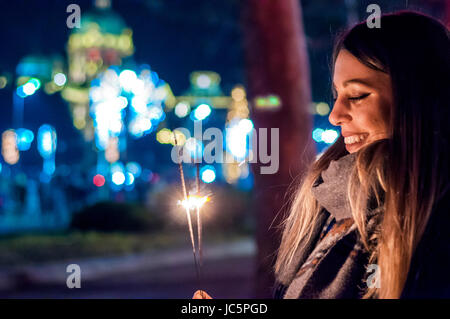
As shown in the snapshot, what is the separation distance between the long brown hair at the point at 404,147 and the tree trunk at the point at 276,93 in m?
2.77

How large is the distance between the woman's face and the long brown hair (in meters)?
0.04

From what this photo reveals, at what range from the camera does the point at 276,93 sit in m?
4.74

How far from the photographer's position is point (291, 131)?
4.75m

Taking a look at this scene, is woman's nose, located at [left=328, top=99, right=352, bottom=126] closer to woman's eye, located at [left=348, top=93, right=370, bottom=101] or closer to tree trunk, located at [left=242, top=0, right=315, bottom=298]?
woman's eye, located at [left=348, top=93, right=370, bottom=101]

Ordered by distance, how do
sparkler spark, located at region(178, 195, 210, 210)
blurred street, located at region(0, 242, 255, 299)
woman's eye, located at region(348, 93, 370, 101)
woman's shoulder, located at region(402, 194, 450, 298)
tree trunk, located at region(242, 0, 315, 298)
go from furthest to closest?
1. blurred street, located at region(0, 242, 255, 299)
2. tree trunk, located at region(242, 0, 315, 298)
3. sparkler spark, located at region(178, 195, 210, 210)
4. woman's eye, located at region(348, 93, 370, 101)
5. woman's shoulder, located at region(402, 194, 450, 298)

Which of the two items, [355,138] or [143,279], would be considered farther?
[143,279]

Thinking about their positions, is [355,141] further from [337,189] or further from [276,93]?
[276,93]

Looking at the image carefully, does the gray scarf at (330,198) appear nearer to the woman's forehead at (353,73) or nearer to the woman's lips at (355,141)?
the woman's lips at (355,141)

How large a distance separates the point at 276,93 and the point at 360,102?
2.86 meters

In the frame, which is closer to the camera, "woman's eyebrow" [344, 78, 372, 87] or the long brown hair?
the long brown hair

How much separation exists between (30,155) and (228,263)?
2976 centimetres

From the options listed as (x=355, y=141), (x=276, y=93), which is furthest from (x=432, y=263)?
(x=276, y=93)

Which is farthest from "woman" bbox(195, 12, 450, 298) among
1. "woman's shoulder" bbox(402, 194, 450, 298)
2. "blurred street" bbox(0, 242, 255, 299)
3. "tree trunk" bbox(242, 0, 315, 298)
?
"blurred street" bbox(0, 242, 255, 299)

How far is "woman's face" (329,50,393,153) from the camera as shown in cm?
185
